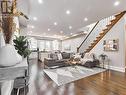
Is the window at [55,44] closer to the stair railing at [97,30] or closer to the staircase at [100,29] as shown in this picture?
the staircase at [100,29]

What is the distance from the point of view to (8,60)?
3.58ft

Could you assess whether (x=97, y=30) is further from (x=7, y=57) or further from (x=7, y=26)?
(x=7, y=57)

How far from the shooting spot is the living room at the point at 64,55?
1224mm

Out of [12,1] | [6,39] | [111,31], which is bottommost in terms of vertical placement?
[6,39]

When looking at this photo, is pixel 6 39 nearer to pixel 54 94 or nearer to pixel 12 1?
pixel 12 1

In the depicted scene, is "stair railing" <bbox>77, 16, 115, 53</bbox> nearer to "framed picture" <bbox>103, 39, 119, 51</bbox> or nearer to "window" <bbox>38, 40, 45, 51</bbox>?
"framed picture" <bbox>103, 39, 119, 51</bbox>

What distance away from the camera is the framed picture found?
569 centimetres

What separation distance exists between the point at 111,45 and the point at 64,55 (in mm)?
3336

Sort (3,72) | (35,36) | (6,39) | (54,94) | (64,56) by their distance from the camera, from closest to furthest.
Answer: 1. (3,72)
2. (6,39)
3. (54,94)
4. (64,56)
5. (35,36)

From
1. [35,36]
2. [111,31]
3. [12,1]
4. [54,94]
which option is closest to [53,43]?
[35,36]

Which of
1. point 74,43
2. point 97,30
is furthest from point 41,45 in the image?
point 97,30

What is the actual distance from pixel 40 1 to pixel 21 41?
218cm

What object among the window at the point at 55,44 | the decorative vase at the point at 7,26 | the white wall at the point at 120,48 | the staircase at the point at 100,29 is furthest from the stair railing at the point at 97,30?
the decorative vase at the point at 7,26

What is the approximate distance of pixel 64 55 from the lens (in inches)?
308
